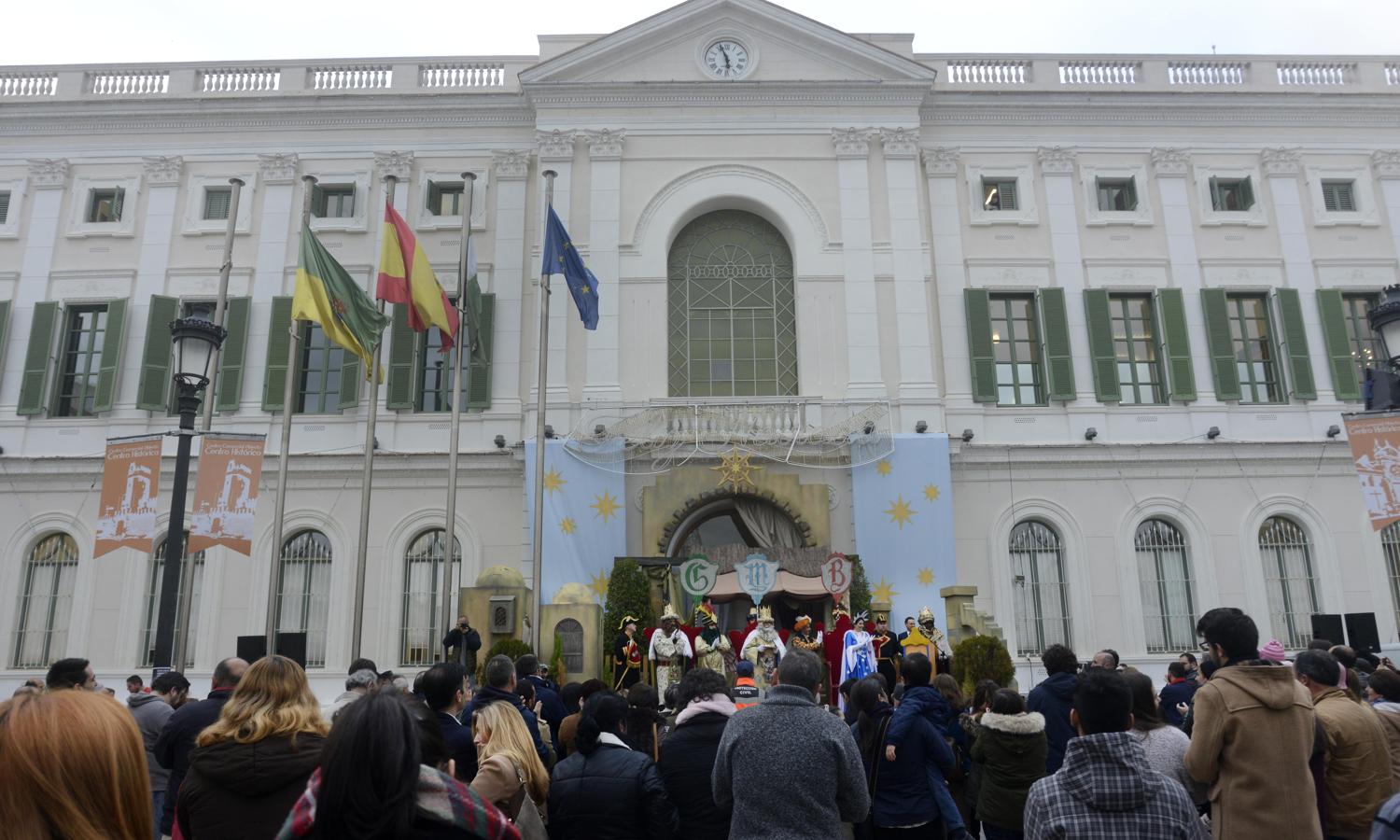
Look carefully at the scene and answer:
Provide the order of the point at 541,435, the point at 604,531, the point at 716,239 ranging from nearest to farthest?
the point at 541,435 → the point at 604,531 → the point at 716,239

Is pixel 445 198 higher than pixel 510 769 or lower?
higher

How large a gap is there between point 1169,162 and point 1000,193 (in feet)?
13.0

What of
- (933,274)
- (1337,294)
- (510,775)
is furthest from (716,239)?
(510,775)

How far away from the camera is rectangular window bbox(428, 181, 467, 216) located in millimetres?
22875

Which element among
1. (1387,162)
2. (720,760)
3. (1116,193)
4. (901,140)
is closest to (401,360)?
(901,140)

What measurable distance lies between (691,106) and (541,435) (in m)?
9.01

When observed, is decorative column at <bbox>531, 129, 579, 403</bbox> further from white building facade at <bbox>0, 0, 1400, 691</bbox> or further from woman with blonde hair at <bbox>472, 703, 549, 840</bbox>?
woman with blonde hair at <bbox>472, 703, 549, 840</bbox>

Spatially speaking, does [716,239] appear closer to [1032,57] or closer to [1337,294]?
[1032,57]

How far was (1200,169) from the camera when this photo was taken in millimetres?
23156

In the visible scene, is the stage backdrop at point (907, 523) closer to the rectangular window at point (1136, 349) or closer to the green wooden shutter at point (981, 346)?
Answer: the green wooden shutter at point (981, 346)

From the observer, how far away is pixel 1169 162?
2311 cm

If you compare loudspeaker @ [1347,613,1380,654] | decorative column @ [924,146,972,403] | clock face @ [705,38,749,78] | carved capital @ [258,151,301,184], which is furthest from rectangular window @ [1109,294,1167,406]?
carved capital @ [258,151,301,184]

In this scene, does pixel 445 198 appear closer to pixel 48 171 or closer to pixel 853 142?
pixel 48 171

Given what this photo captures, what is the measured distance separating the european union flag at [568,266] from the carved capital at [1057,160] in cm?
1117
